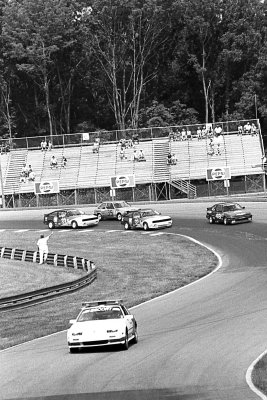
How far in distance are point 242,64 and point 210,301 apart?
7522 cm

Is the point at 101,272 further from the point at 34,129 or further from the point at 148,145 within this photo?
the point at 34,129

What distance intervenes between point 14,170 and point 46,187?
22.0 ft

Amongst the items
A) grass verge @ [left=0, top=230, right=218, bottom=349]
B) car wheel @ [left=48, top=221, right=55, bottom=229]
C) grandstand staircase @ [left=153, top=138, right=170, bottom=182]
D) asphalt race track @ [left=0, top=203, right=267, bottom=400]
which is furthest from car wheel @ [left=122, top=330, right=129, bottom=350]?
grandstand staircase @ [left=153, top=138, right=170, bottom=182]

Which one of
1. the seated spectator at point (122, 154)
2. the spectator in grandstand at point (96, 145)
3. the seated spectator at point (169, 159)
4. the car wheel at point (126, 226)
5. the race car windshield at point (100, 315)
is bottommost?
the race car windshield at point (100, 315)

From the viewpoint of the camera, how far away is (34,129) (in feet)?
358

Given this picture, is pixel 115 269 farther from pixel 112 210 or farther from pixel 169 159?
pixel 169 159

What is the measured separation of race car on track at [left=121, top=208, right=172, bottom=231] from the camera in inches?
2233

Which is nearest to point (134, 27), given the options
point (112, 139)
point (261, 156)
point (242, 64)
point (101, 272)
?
point (242, 64)

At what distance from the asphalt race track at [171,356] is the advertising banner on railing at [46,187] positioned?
44554mm

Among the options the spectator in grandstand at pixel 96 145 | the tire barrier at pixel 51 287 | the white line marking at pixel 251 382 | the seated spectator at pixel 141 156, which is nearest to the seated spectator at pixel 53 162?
the spectator in grandstand at pixel 96 145

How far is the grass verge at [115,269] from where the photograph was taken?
2880 centimetres

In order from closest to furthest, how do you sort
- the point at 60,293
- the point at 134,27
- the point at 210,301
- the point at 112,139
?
the point at 210,301
the point at 60,293
the point at 112,139
the point at 134,27

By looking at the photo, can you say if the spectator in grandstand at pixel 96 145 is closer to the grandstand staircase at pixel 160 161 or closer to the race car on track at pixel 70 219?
the grandstand staircase at pixel 160 161

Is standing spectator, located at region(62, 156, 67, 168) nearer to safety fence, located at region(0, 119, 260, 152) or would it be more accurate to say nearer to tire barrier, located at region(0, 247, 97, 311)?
safety fence, located at region(0, 119, 260, 152)
